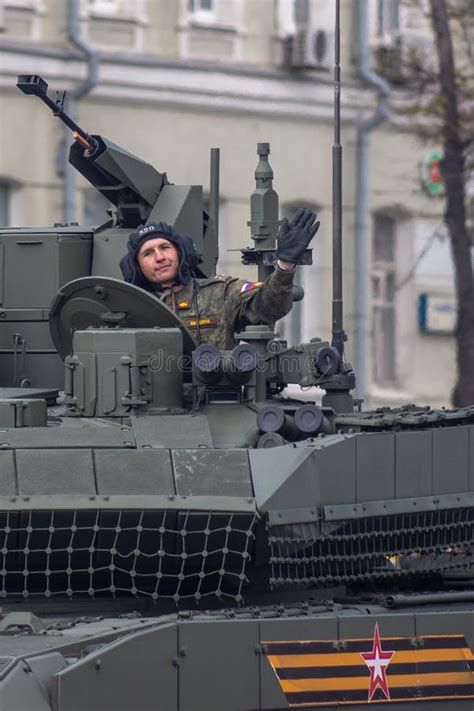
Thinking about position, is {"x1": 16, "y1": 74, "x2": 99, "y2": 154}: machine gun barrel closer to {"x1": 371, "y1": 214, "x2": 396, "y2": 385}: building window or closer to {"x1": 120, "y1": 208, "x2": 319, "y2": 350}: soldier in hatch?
{"x1": 120, "y1": 208, "x2": 319, "y2": 350}: soldier in hatch

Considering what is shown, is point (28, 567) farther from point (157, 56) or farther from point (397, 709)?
point (157, 56)

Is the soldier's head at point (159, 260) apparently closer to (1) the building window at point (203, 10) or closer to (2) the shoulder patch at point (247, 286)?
(2) the shoulder patch at point (247, 286)

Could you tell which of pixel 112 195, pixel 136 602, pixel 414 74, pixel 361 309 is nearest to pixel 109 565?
pixel 136 602

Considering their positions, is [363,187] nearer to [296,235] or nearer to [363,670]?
[296,235]

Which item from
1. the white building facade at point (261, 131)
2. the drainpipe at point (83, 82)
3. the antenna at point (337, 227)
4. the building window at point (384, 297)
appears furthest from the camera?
the building window at point (384, 297)

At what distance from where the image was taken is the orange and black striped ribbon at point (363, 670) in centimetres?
1089

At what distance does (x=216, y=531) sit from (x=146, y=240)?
2416mm

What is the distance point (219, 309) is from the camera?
12758 millimetres

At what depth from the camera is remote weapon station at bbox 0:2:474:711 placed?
10617 millimetres

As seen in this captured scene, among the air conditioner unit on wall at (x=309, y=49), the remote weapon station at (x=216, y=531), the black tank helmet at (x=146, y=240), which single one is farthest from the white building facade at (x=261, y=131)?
the remote weapon station at (x=216, y=531)

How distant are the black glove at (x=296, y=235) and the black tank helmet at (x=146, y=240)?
87 cm

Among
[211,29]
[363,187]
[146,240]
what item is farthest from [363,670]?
[363,187]

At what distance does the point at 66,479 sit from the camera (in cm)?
1099

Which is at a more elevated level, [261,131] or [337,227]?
[261,131]
